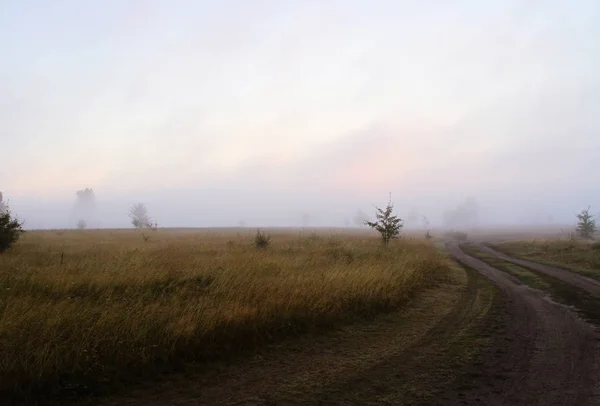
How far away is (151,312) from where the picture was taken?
6.61 m

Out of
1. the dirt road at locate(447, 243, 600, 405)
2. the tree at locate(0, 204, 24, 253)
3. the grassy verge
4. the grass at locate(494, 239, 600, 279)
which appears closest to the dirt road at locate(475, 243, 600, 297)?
the grassy verge

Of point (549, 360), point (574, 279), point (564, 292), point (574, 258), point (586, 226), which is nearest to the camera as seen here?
point (549, 360)

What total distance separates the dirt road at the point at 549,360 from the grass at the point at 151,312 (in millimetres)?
3198

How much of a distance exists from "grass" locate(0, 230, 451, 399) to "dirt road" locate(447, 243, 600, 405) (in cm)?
320

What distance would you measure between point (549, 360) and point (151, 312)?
7318 mm

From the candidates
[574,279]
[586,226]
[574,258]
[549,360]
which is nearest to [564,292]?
[574,279]

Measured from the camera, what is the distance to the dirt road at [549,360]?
4.35 m

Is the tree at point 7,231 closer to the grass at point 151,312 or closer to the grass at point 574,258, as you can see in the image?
the grass at point 151,312

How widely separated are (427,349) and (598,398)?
94.0 inches

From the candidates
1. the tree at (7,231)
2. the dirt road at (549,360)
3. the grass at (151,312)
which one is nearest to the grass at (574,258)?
the dirt road at (549,360)

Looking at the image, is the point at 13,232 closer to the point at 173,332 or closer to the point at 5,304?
the point at 5,304

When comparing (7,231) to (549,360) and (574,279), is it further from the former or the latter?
Answer: (574,279)

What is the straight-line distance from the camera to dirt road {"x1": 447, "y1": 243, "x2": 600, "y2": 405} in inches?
171

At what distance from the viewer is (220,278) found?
9.52m
